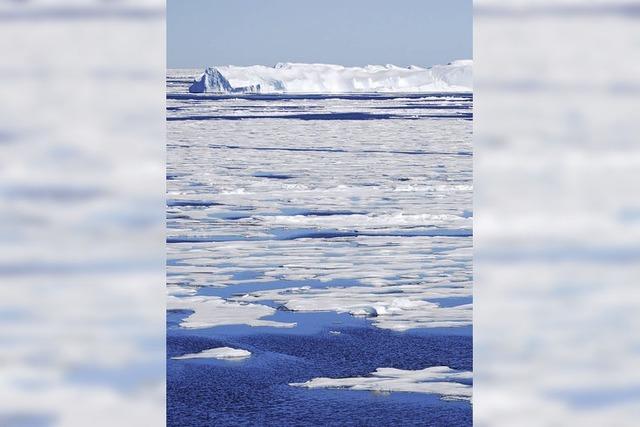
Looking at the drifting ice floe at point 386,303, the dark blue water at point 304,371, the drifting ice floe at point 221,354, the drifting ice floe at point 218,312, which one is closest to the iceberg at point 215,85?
the drifting ice floe at point 386,303

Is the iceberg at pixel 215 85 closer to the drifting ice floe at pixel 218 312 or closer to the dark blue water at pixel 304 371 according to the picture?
the drifting ice floe at pixel 218 312

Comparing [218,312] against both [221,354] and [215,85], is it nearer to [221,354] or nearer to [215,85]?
[221,354]

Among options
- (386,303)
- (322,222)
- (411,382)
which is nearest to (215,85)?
(322,222)

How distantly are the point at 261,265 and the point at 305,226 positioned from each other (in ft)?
2.89

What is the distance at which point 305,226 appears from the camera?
17.3ft

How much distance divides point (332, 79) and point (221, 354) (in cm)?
1663

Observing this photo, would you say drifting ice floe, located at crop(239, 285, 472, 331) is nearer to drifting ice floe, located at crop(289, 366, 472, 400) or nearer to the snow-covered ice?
the snow-covered ice

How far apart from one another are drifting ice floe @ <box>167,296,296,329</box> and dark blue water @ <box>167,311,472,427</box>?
0.16 ft

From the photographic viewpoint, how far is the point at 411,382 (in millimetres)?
2875
